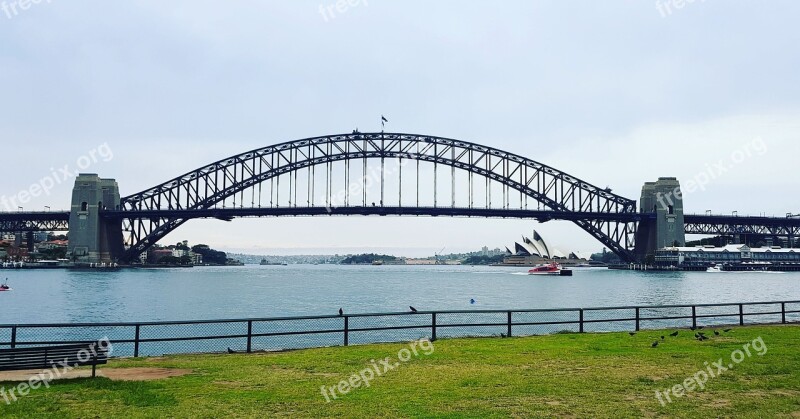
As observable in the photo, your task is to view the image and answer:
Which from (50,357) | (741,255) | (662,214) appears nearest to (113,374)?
(50,357)

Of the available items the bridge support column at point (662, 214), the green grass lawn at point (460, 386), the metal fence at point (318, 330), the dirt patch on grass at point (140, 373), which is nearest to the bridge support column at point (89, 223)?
the metal fence at point (318, 330)

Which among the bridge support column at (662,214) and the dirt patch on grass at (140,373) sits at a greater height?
the bridge support column at (662,214)

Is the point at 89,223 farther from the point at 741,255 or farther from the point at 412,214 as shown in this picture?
the point at 741,255

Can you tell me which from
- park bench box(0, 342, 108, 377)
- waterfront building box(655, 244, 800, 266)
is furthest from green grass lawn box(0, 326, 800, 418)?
waterfront building box(655, 244, 800, 266)

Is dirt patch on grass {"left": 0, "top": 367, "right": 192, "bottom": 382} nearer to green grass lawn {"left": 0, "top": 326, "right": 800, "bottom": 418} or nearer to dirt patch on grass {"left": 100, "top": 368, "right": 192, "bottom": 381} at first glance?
dirt patch on grass {"left": 100, "top": 368, "right": 192, "bottom": 381}

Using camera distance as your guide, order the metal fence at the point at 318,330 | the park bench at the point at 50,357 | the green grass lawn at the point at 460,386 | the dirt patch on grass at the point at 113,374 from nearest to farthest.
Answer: the green grass lawn at the point at 460,386 → the park bench at the point at 50,357 → the dirt patch on grass at the point at 113,374 → the metal fence at the point at 318,330

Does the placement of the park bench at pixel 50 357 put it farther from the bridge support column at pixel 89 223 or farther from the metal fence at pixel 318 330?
the bridge support column at pixel 89 223
